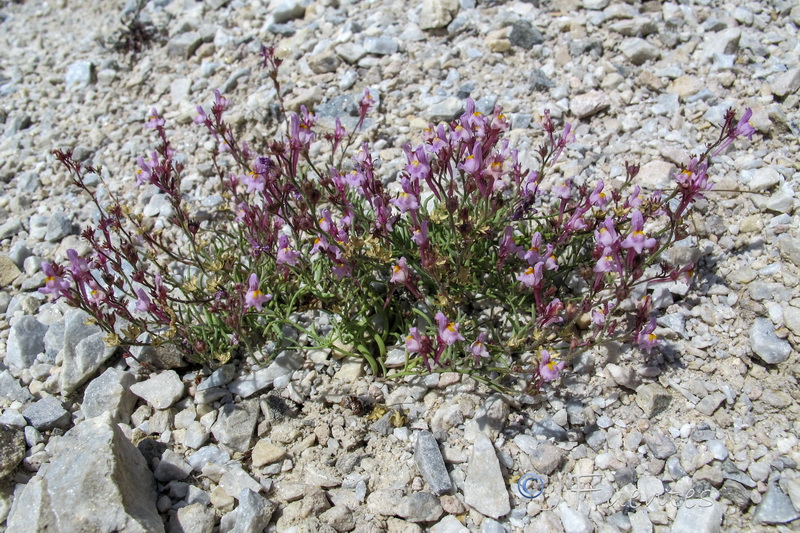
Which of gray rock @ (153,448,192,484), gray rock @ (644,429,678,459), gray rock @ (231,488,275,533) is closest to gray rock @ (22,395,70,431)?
gray rock @ (153,448,192,484)

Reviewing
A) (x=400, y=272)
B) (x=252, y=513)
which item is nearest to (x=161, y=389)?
(x=252, y=513)

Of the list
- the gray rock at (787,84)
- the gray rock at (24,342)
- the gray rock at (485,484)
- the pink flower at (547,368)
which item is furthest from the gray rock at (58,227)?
the gray rock at (787,84)

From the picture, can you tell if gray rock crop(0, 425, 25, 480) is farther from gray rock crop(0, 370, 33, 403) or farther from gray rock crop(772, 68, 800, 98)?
gray rock crop(772, 68, 800, 98)

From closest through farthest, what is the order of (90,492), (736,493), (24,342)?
(90,492), (736,493), (24,342)

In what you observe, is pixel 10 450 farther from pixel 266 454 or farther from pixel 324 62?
pixel 324 62

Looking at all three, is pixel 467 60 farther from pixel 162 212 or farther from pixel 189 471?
pixel 189 471

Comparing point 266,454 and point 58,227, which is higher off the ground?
point 58,227

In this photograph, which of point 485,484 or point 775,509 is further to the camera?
point 485,484
